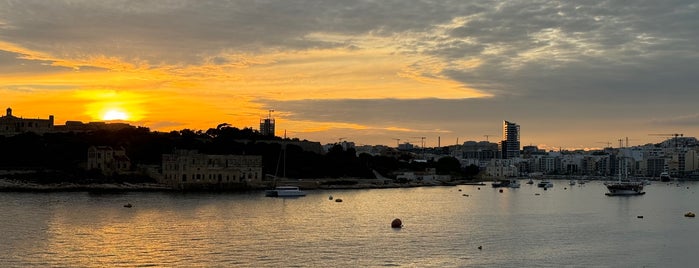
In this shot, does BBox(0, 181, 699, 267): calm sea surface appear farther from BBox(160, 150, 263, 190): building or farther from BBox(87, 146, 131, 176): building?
BBox(87, 146, 131, 176): building

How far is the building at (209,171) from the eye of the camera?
72.8 meters

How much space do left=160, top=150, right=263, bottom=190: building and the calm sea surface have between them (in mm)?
16124

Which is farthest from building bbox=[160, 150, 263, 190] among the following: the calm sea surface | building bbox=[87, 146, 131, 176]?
the calm sea surface

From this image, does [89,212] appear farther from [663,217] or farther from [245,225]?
[663,217]

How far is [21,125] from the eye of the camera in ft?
292

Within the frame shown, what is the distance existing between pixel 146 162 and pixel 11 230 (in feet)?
154

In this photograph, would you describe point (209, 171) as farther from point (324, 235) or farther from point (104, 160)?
point (324, 235)

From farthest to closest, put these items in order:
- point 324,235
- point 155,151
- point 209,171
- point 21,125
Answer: point 21,125 < point 155,151 < point 209,171 < point 324,235

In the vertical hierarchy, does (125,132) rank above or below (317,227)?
above

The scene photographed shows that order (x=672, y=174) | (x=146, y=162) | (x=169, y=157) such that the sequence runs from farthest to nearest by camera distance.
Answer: (x=672, y=174)
(x=146, y=162)
(x=169, y=157)

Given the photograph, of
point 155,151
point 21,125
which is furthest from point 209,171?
point 21,125

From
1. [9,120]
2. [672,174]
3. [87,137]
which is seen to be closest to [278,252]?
[87,137]

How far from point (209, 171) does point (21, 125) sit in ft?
93.0

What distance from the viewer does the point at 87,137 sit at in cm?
8500
